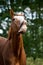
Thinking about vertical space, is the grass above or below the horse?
below

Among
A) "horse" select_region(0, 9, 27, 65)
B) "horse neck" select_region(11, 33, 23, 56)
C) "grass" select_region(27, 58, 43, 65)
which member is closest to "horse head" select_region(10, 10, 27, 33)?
"horse" select_region(0, 9, 27, 65)

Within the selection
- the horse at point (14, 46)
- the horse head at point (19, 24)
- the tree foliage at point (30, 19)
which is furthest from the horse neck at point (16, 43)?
the tree foliage at point (30, 19)

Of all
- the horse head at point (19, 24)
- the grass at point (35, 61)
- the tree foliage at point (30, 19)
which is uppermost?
the horse head at point (19, 24)

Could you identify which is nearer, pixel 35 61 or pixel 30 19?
pixel 30 19

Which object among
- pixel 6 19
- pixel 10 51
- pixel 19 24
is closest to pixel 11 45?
pixel 10 51

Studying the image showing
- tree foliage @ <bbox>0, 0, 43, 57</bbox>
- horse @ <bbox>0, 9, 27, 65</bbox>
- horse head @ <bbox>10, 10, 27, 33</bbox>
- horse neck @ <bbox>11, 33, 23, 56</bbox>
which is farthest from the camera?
tree foliage @ <bbox>0, 0, 43, 57</bbox>

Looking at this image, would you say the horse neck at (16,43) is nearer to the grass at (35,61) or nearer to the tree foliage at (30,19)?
the tree foliage at (30,19)

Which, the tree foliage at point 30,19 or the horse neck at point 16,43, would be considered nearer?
the horse neck at point 16,43

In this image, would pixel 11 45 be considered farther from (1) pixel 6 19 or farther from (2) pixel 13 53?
(1) pixel 6 19

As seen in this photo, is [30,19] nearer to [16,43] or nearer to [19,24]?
[16,43]

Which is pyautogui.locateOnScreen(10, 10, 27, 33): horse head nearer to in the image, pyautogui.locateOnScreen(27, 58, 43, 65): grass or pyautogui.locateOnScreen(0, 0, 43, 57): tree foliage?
pyautogui.locateOnScreen(0, 0, 43, 57): tree foliage

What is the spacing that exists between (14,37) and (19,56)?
0.41 m

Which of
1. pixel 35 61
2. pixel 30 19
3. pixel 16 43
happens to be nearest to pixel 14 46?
pixel 16 43

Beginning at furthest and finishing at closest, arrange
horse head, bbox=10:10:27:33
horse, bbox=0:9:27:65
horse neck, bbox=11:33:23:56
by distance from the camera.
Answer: horse neck, bbox=11:33:23:56, horse, bbox=0:9:27:65, horse head, bbox=10:10:27:33
